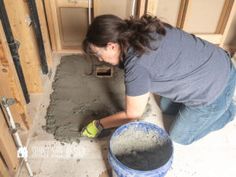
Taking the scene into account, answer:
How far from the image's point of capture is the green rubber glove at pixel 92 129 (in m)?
1.42

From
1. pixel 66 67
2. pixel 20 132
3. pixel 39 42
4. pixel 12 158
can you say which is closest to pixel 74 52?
pixel 66 67

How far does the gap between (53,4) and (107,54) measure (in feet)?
3.25

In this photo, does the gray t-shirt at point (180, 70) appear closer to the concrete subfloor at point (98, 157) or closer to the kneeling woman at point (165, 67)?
the kneeling woman at point (165, 67)

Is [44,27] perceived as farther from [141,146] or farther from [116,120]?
[141,146]

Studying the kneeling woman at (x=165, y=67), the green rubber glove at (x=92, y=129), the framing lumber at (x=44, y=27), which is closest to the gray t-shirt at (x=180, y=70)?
the kneeling woman at (x=165, y=67)

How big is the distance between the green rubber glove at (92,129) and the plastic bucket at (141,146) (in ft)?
0.77

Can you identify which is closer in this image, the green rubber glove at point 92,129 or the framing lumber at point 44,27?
the green rubber glove at point 92,129

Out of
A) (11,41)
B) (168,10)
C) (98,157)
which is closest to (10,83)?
(11,41)

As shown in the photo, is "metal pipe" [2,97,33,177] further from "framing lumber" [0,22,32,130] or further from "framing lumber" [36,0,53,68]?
"framing lumber" [36,0,53,68]

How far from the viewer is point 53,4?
6.14 ft

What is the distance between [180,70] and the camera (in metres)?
1.19

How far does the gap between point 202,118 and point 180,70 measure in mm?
358

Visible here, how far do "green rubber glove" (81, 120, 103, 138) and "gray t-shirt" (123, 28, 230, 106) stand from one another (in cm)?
35

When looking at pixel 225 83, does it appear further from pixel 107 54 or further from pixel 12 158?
pixel 12 158
